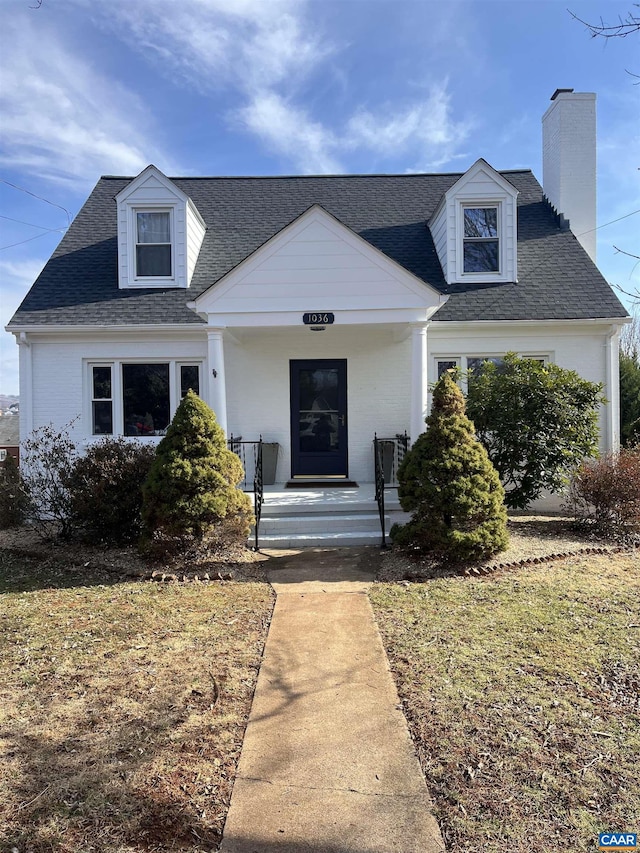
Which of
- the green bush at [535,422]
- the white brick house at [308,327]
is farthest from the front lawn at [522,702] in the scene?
the white brick house at [308,327]

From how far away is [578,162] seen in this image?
1240cm

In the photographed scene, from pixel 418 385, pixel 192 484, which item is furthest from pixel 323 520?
pixel 418 385

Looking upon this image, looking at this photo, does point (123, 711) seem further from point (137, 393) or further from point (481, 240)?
point (481, 240)

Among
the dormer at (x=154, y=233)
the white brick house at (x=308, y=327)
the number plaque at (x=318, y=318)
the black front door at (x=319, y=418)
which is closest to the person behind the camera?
the number plaque at (x=318, y=318)

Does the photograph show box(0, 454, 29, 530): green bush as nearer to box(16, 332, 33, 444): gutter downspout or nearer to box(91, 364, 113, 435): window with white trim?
box(16, 332, 33, 444): gutter downspout

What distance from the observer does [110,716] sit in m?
3.53

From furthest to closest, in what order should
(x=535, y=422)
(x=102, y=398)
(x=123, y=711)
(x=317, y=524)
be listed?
1. (x=102, y=398)
2. (x=535, y=422)
3. (x=317, y=524)
4. (x=123, y=711)

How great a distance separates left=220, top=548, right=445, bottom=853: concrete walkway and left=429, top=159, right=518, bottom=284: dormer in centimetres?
825

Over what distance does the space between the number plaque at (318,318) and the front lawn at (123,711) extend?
171 inches

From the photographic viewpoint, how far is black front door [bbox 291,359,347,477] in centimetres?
1109

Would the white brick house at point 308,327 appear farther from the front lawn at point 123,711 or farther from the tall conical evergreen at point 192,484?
the front lawn at point 123,711

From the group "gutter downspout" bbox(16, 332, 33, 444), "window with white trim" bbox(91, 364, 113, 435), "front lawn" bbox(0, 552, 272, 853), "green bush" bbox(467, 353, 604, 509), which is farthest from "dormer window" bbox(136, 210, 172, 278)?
"front lawn" bbox(0, 552, 272, 853)

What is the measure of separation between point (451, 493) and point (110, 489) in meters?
4.77

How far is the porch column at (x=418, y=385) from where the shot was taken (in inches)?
338
